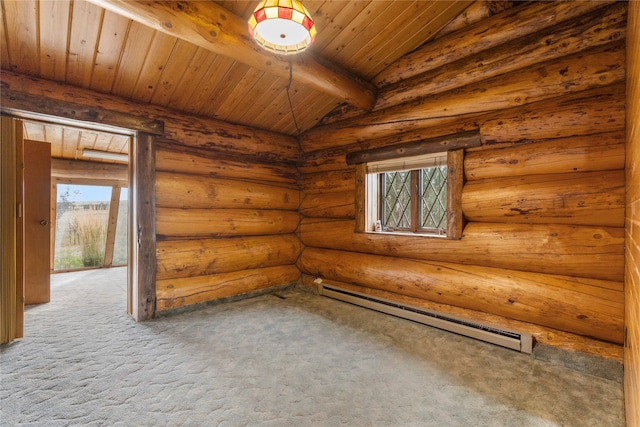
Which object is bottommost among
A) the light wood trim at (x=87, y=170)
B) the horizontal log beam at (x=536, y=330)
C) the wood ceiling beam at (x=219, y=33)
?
the horizontal log beam at (x=536, y=330)

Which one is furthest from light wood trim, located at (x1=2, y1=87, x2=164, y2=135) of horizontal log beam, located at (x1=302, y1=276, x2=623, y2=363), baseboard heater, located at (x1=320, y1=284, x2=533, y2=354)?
horizontal log beam, located at (x1=302, y1=276, x2=623, y2=363)

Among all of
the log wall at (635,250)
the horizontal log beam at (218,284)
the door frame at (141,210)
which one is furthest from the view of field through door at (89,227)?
the log wall at (635,250)

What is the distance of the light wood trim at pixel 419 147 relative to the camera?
9.02ft

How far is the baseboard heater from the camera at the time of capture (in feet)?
8.01

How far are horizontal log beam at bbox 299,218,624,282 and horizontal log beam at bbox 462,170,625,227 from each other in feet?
0.24

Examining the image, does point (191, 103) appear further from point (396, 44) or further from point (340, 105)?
point (396, 44)

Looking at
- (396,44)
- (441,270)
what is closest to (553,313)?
(441,270)

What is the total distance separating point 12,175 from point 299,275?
3452 mm

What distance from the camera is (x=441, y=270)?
298 centimetres

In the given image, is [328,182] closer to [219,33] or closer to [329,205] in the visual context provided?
[329,205]

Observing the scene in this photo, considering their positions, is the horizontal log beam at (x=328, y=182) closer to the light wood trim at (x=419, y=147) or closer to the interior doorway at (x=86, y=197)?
the light wood trim at (x=419, y=147)

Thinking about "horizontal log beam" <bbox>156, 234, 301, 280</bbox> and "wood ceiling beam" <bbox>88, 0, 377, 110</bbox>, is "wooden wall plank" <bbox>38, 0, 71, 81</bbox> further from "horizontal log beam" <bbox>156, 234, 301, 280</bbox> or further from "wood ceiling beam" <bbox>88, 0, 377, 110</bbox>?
"horizontal log beam" <bbox>156, 234, 301, 280</bbox>

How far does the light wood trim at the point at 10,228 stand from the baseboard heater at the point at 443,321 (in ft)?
10.7

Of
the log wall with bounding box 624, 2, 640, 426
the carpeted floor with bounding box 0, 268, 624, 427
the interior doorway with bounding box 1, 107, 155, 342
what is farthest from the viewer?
the interior doorway with bounding box 1, 107, 155, 342
